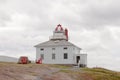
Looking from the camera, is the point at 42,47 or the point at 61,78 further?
the point at 42,47

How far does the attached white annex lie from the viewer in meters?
79.8

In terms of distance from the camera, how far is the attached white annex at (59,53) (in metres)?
79.8

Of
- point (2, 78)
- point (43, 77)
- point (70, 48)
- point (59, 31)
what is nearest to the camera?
point (2, 78)

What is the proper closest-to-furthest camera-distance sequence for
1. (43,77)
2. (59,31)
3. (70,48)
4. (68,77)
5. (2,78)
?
(2,78) < (43,77) < (68,77) < (70,48) < (59,31)

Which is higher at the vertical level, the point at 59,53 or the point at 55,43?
the point at 55,43

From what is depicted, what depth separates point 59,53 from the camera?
262 ft

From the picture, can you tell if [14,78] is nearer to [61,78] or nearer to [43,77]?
[43,77]

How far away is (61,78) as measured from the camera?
4397 cm

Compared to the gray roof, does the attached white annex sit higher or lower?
lower

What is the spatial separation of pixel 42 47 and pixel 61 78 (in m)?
38.3

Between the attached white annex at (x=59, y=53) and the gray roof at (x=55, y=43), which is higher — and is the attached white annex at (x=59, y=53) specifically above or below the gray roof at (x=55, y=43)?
below

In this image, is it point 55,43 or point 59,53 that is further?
point 55,43

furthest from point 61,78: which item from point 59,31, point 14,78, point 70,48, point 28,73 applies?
point 59,31

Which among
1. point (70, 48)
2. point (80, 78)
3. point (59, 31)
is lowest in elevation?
point (80, 78)
